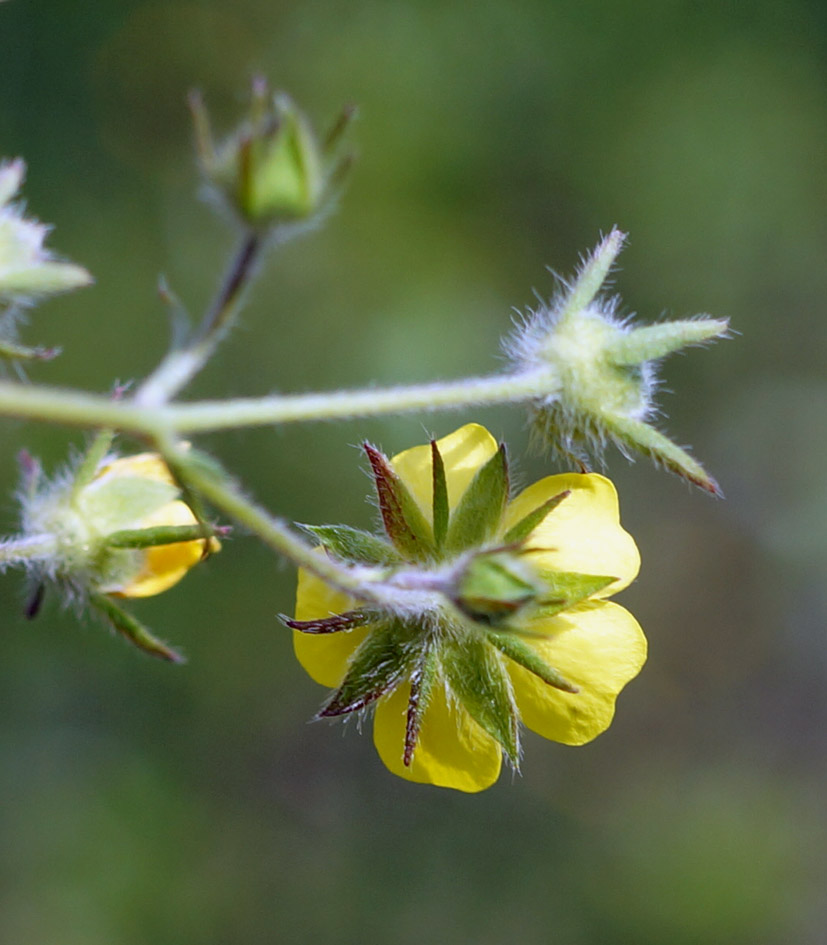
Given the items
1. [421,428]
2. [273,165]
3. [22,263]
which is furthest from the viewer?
[421,428]

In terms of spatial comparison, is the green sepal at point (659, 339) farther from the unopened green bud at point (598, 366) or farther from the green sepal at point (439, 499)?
the green sepal at point (439, 499)

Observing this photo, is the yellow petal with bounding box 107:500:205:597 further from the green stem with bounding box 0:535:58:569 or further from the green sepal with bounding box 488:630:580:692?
the green sepal with bounding box 488:630:580:692

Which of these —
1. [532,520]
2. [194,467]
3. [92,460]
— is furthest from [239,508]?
[92,460]

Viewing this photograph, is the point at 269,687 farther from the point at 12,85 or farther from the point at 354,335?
the point at 12,85

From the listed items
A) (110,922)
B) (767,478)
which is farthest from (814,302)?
(110,922)

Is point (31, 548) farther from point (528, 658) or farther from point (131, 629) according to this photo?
point (528, 658)

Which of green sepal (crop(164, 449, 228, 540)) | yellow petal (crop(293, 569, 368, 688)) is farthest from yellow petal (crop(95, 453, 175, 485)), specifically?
green sepal (crop(164, 449, 228, 540))
